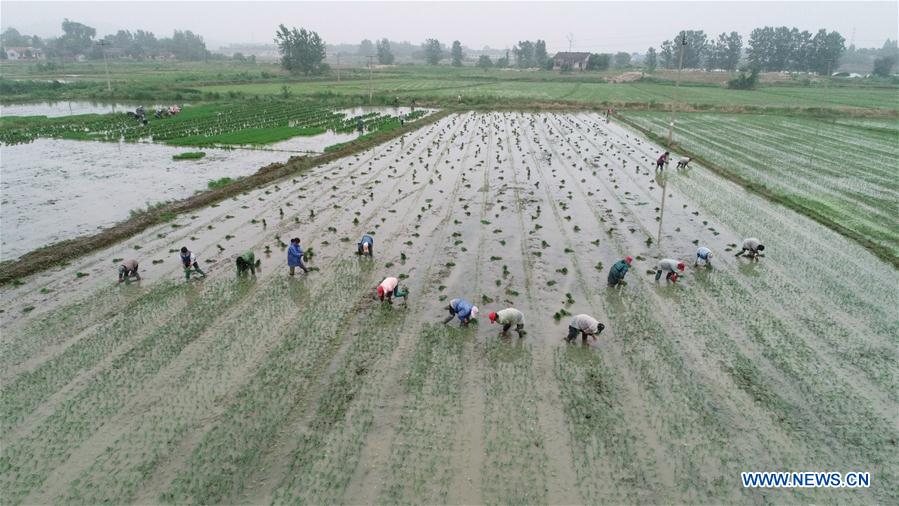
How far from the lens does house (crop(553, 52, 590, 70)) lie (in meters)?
101

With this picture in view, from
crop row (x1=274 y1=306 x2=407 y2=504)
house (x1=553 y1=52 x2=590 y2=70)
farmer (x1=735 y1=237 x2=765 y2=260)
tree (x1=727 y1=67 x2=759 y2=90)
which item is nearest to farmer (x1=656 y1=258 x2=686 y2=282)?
farmer (x1=735 y1=237 x2=765 y2=260)

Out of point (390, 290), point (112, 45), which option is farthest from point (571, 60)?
point (112, 45)

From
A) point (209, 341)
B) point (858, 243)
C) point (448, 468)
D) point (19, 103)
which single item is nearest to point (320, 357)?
point (209, 341)

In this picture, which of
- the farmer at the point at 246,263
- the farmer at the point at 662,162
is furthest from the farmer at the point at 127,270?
the farmer at the point at 662,162

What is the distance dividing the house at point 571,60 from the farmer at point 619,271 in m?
97.1

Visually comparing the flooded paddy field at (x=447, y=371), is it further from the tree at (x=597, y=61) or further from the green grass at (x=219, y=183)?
the tree at (x=597, y=61)

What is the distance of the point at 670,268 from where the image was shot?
12320mm

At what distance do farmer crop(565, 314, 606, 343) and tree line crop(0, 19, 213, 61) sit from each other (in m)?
119

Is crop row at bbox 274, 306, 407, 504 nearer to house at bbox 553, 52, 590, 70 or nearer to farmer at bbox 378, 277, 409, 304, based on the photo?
farmer at bbox 378, 277, 409, 304

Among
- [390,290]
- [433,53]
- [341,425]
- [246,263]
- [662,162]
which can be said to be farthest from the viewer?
[433,53]

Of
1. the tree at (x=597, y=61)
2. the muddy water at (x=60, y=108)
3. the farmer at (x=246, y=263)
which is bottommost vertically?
the farmer at (x=246, y=263)

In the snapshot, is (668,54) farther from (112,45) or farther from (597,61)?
(112,45)

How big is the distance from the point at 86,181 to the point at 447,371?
809 inches

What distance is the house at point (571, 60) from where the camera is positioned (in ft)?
332
